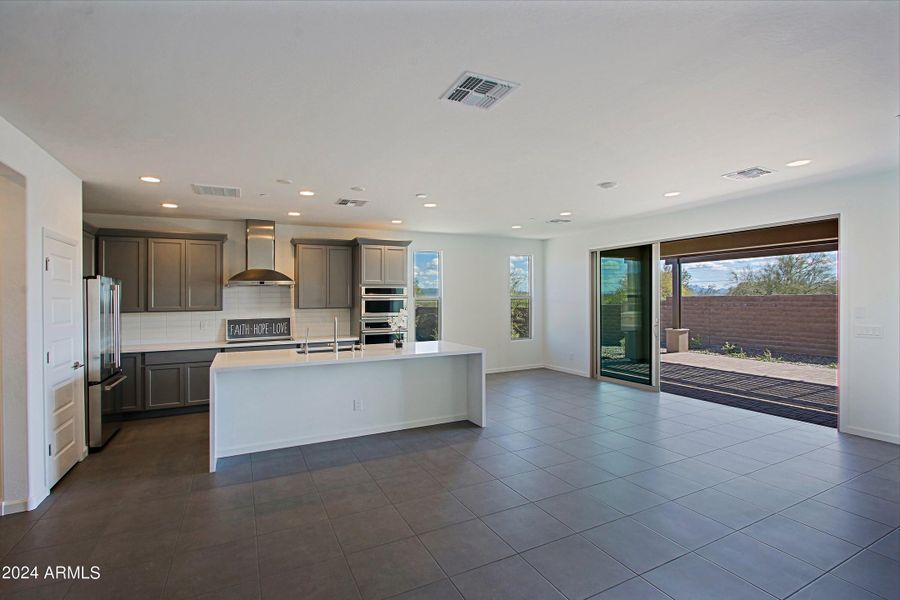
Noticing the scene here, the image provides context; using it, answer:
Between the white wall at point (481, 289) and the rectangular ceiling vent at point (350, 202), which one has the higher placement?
the rectangular ceiling vent at point (350, 202)

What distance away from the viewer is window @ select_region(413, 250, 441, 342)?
26.4ft

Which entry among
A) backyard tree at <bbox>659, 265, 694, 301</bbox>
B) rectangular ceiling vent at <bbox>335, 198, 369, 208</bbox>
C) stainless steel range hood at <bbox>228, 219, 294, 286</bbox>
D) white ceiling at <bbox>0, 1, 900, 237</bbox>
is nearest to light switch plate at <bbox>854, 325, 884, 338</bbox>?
white ceiling at <bbox>0, 1, 900, 237</bbox>

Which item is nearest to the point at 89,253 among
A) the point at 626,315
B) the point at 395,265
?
the point at 395,265

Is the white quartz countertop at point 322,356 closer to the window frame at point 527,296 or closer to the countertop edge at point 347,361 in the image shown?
the countertop edge at point 347,361

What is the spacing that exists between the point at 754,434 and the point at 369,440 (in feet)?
13.4

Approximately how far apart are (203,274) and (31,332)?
10.0 feet

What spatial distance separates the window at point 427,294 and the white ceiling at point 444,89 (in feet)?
11.6

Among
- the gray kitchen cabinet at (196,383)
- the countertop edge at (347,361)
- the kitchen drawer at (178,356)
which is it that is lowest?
the gray kitchen cabinet at (196,383)

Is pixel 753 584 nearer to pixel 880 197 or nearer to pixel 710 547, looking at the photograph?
pixel 710 547

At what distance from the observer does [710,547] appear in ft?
8.68

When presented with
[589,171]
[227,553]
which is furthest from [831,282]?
[227,553]

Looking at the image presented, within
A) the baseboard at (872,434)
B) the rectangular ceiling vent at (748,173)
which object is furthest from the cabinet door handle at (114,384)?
the baseboard at (872,434)

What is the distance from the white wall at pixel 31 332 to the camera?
123 inches

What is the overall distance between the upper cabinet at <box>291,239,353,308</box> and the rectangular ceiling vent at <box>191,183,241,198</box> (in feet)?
5.83
